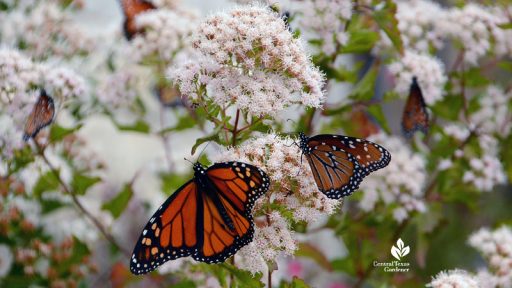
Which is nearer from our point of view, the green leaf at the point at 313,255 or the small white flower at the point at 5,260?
the green leaf at the point at 313,255

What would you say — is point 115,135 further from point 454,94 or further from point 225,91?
point 225,91

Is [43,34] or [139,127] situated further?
[43,34]

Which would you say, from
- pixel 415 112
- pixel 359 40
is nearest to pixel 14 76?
pixel 359 40

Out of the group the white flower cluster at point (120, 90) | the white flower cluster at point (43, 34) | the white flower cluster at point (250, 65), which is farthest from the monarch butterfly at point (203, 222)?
the white flower cluster at point (43, 34)

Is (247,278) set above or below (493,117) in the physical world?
below

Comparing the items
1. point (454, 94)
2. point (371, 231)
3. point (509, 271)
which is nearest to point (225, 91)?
point (509, 271)

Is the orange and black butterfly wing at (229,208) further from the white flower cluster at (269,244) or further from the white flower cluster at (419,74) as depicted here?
the white flower cluster at (419,74)

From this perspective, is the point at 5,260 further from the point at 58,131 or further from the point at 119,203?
the point at 58,131
